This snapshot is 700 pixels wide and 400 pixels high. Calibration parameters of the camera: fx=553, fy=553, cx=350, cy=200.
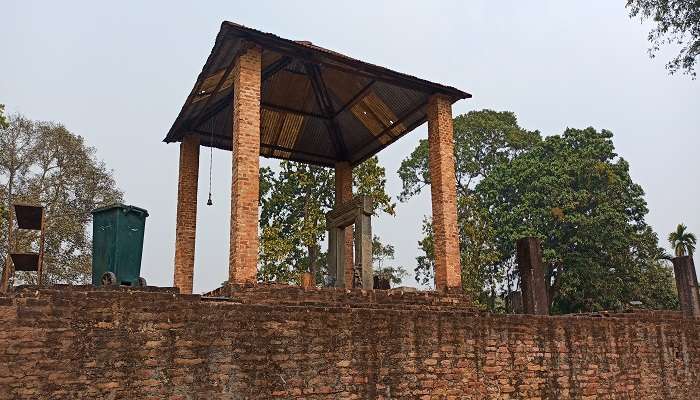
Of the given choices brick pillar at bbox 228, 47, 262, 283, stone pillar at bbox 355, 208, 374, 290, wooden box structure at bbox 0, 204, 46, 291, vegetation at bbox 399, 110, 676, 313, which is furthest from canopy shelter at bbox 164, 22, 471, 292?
vegetation at bbox 399, 110, 676, 313

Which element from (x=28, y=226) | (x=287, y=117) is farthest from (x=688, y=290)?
(x=28, y=226)

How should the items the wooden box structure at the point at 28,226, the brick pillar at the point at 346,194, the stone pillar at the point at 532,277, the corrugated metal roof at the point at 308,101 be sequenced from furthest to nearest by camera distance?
the brick pillar at the point at 346,194 < the stone pillar at the point at 532,277 < the corrugated metal roof at the point at 308,101 < the wooden box structure at the point at 28,226

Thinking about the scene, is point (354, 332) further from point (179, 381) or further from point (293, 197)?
point (293, 197)

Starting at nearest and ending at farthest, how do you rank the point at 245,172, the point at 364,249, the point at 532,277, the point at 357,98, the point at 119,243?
the point at 119,243 → the point at 245,172 → the point at 364,249 → the point at 532,277 → the point at 357,98

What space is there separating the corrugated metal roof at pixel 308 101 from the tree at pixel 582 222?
13972 mm

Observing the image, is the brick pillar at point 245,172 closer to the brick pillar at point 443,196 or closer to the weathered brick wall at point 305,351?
the weathered brick wall at point 305,351

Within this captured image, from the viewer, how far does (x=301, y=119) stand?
13.4m

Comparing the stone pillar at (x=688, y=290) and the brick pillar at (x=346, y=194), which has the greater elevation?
the brick pillar at (x=346, y=194)

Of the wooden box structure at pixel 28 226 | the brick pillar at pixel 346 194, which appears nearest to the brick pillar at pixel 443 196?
the brick pillar at pixel 346 194

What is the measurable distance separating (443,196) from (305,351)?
4.78 meters

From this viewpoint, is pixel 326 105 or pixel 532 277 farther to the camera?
pixel 326 105

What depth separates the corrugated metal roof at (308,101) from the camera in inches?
372

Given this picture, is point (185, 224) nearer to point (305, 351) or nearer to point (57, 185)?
point (305, 351)

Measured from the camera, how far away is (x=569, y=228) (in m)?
24.8
